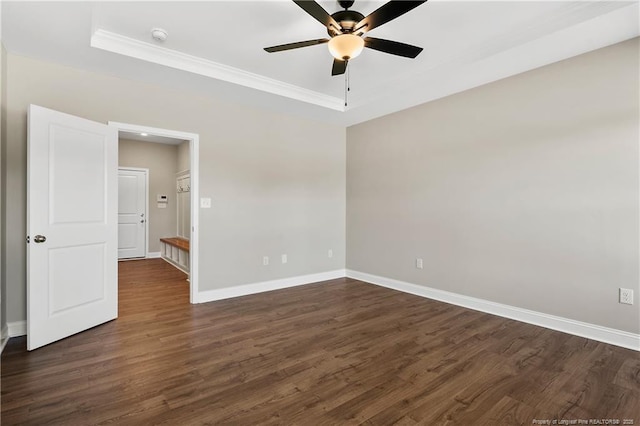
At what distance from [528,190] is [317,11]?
282cm

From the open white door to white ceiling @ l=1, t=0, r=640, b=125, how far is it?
716 mm

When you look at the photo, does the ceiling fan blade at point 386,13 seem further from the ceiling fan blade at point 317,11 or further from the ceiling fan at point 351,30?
the ceiling fan blade at point 317,11

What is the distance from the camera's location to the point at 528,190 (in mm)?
3336

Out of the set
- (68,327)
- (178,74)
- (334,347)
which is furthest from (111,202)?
(334,347)

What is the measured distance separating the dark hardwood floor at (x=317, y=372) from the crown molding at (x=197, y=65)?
270 centimetres

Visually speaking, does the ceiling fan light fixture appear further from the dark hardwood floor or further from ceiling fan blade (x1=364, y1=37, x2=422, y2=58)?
the dark hardwood floor

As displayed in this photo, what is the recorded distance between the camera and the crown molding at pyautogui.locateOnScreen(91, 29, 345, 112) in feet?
9.33

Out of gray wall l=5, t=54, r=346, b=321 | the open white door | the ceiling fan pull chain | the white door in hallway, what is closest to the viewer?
the open white door

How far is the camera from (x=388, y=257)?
189 inches

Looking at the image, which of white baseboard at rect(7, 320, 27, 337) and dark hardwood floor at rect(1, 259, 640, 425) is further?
white baseboard at rect(7, 320, 27, 337)

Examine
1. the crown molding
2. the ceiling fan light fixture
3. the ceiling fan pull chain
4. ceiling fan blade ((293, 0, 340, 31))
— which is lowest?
the ceiling fan light fixture

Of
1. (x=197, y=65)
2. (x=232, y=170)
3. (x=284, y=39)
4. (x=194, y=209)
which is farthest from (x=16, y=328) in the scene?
(x=284, y=39)

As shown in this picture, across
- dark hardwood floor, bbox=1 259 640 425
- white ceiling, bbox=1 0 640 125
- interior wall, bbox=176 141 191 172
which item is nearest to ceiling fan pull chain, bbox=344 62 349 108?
white ceiling, bbox=1 0 640 125

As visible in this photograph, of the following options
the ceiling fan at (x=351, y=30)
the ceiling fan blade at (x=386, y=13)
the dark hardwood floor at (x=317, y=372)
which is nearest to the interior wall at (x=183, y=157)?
the dark hardwood floor at (x=317, y=372)
